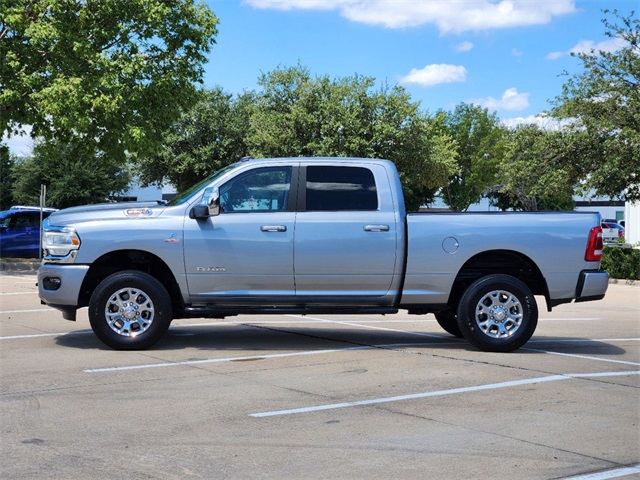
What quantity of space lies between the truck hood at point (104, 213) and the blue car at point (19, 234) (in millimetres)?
22352

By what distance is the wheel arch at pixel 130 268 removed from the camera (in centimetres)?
985

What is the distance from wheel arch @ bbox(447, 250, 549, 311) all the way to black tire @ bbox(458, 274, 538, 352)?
0.29 meters

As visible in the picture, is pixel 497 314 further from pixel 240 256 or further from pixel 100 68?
pixel 100 68

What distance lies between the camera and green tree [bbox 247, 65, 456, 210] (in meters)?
47.3

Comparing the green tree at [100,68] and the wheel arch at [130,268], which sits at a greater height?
the green tree at [100,68]

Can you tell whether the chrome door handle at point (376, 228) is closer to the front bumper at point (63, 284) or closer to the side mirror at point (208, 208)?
the side mirror at point (208, 208)

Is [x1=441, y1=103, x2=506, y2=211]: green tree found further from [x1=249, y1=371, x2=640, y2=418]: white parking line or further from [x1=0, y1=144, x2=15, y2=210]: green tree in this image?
[x1=249, y1=371, x2=640, y2=418]: white parking line

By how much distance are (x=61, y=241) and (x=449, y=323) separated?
5.05 m

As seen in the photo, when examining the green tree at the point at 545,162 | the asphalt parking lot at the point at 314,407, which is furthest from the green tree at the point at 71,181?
the asphalt parking lot at the point at 314,407

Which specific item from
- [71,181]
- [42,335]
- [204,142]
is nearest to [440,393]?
[42,335]

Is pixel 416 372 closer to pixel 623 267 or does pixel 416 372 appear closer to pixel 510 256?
pixel 510 256

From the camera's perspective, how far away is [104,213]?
32.5ft

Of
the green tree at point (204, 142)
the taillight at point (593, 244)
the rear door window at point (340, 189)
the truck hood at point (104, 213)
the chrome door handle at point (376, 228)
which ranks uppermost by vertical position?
the green tree at point (204, 142)

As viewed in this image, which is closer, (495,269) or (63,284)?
(63,284)
